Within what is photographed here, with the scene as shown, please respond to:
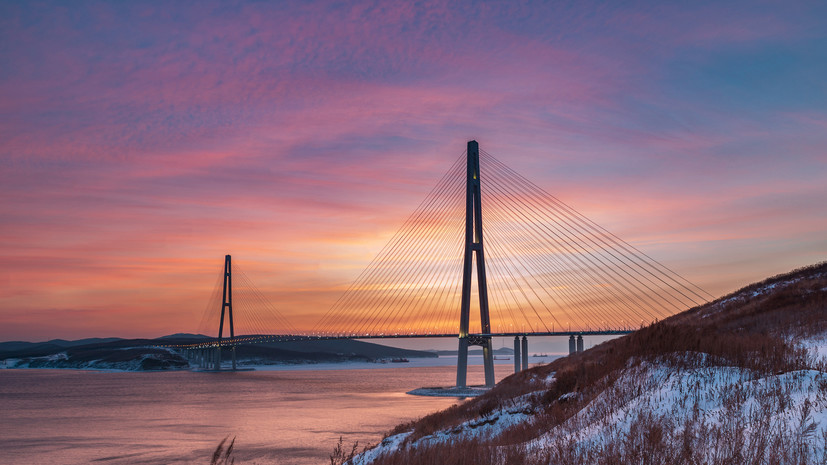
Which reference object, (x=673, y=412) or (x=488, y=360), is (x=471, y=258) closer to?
(x=488, y=360)

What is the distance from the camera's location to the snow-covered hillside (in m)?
6.91

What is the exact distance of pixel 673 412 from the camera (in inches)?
361

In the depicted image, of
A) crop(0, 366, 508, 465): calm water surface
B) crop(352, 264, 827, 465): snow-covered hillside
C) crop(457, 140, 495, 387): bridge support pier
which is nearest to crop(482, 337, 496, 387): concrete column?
crop(457, 140, 495, 387): bridge support pier

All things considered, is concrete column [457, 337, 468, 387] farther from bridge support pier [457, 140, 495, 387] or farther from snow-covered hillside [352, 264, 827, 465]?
snow-covered hillside [352, 264, 827, 465]

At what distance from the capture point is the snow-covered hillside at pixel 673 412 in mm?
6914

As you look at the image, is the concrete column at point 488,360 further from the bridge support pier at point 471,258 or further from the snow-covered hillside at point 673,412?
the snow-covered hillside at point 673,412

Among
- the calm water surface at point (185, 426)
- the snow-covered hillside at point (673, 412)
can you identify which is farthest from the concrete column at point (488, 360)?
the snow-covered hillside at point (673, 412)

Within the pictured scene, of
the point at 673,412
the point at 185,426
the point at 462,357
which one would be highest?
the point at 673,412

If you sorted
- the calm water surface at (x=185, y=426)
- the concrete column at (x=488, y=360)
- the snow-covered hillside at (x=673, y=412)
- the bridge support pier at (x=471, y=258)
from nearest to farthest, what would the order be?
the snow-covered hillside at (x=673, y=412) → the calm water surface at (x=185, y=426) → the bridge support pier at (x=471, y=258) → the concrete column at (x=488, y=360)

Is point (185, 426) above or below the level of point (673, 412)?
below

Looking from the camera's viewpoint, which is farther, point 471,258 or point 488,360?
point 488,360

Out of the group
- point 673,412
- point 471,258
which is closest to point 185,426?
point 471,258

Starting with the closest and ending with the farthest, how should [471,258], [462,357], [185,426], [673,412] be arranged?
[673,412]
[185,426]
[471,258]
[462,357]

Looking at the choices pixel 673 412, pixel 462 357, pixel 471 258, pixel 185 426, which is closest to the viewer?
pixel 673 412
